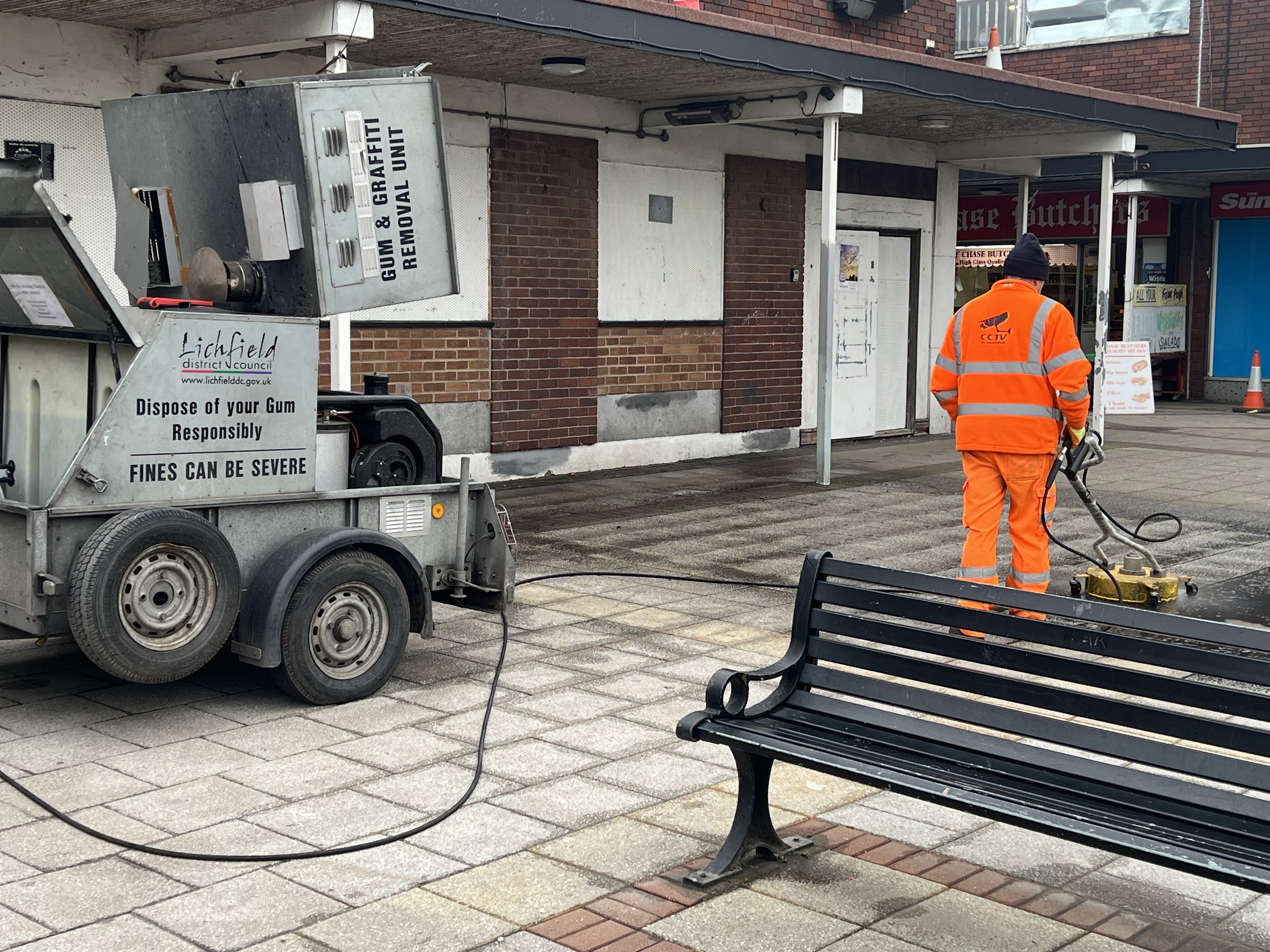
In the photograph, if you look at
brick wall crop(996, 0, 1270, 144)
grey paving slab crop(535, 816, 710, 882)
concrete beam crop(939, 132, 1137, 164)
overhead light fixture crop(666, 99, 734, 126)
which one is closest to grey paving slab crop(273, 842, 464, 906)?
grey paving slab crop(535, 816, 710, 882)

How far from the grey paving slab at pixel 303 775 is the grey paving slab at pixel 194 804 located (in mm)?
55

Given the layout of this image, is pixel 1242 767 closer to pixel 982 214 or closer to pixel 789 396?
pixel 789 396

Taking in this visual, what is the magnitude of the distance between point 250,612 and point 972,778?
307 cm

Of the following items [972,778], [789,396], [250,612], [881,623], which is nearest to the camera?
[972,778]

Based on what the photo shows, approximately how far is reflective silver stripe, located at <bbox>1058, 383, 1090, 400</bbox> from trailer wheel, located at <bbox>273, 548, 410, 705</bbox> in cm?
327

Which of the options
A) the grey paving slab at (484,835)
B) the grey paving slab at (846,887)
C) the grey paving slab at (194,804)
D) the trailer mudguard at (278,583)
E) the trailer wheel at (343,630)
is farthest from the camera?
the trailer wheel at (343,630)

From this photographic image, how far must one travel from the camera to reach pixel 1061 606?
163 inches

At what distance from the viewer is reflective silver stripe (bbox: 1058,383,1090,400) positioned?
702cm

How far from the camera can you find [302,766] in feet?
17.1

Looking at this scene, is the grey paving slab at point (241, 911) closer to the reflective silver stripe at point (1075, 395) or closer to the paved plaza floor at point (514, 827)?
the paved plaza floor at point (514, 827)

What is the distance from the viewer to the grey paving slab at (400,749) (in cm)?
527

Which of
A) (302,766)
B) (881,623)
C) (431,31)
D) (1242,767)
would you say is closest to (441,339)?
(431,31)

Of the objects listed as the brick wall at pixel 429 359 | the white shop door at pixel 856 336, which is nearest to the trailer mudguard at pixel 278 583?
the brick wall at pixel 429 359

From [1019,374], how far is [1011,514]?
68 centimetres
